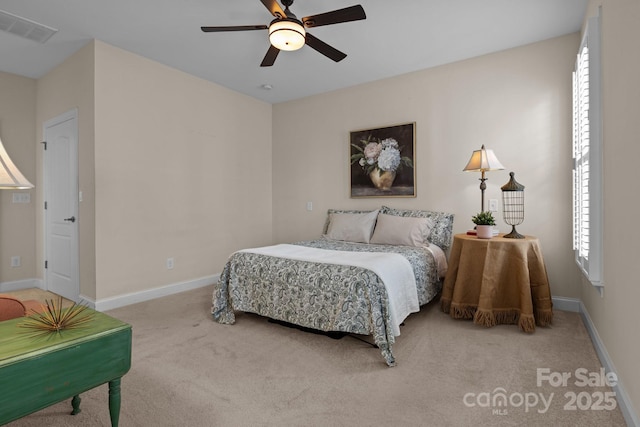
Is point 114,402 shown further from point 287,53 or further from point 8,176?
point 287,53

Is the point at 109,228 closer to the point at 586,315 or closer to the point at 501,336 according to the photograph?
the point at 501,336

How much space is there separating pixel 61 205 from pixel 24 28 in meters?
1.79

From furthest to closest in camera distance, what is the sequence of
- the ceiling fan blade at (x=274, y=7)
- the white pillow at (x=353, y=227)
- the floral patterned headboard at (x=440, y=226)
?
the white pillow at (x=353, y=227) → the floral patterned headboard at (x=440, y=226) → the ceiling fan blade at (x=274, y=7)

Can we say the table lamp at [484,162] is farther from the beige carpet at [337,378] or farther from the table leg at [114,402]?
the table leg at [114,402]

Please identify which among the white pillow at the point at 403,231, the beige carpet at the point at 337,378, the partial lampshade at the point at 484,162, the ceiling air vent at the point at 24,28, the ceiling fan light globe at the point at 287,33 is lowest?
the beige carpet at the point at 337,378

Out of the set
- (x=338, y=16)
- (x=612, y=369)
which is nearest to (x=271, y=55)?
(x=338, y=16)

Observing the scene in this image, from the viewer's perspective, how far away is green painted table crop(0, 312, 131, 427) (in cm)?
113

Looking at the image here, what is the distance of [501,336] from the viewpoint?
265 centimetres

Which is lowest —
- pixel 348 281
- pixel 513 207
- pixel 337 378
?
pixel 337 378

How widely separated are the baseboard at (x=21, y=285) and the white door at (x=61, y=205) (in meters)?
0.31

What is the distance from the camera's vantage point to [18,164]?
4211 millimetres

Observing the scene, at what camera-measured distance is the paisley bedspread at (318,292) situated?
238cm

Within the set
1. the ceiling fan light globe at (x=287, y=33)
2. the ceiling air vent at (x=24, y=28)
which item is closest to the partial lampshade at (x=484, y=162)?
the ceiling fan light globe at (x=287, y=33)

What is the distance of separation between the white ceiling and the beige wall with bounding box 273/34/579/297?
8.3 inches
